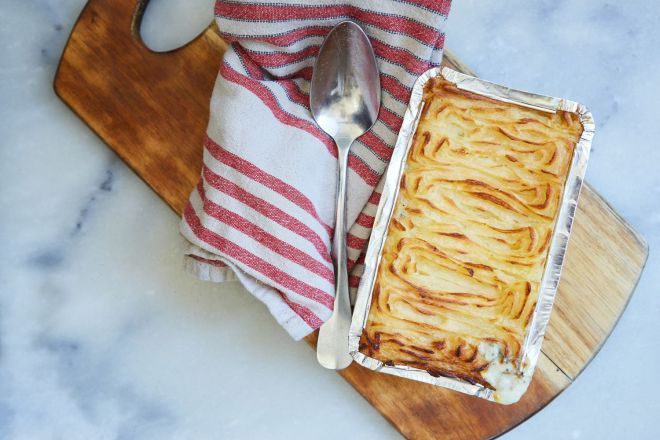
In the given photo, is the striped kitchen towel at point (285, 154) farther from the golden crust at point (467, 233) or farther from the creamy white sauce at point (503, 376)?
the creamy white sauce at point (503, 376)

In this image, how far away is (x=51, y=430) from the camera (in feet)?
5.75

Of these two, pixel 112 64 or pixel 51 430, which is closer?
pixel 112 64

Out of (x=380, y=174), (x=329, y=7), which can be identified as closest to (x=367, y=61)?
(x=329, y=7)

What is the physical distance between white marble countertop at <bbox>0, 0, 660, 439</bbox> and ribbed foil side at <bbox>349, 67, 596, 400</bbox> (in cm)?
27

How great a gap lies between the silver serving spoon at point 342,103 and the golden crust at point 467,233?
9cm

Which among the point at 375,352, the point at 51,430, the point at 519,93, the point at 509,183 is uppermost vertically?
the point at 519,93

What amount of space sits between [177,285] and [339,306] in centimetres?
46

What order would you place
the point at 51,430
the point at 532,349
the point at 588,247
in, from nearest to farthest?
1. the point at 532,349
2. the point at 588,247
3. the point at 51,430

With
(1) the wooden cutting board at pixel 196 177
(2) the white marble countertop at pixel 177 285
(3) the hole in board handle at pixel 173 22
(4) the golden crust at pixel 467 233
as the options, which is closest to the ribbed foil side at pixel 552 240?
(4) the golden crust at pixel 467 233

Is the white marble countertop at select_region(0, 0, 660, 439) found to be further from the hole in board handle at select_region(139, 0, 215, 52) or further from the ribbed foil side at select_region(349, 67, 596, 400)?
the ribbed foil side at select_region(349, 67, 596, 400)

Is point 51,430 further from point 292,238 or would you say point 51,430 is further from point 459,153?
point 459,153

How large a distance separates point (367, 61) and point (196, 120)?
43cm

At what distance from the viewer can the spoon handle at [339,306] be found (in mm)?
1494

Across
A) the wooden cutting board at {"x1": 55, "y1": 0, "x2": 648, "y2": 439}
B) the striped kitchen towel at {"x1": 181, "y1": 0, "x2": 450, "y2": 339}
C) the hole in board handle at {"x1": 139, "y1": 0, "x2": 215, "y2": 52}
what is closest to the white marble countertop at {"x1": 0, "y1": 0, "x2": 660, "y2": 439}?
the hole in board handle at {"x1": 139, "y1": 0, "x2": 215, "y2": 52}
